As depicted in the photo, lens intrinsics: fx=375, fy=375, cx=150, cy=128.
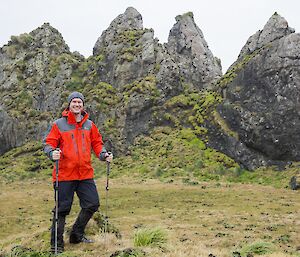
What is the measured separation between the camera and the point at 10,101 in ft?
195

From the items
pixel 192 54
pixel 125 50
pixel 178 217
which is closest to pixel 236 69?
pixel 192 54

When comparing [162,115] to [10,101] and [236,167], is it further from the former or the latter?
[10,101]

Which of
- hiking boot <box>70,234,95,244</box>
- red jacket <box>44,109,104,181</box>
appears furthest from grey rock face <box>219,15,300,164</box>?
red jacket <box>44,109,104,181</box>

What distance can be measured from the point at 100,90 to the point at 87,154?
1864 inches

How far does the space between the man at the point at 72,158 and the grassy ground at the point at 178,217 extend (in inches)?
40.7

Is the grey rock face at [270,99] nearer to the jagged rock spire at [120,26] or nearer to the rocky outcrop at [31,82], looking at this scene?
the jagged rock spire at [120,26]

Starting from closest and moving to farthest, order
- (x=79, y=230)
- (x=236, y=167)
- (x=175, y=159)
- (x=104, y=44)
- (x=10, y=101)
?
(x=79, y=230)
(x=236, y=167)
(x=175, y=159)
(x=10, y=101)
(x=104, y=44)

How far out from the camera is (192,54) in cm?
6456

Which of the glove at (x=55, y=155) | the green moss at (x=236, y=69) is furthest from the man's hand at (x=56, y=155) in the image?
the green moss at (x=236, y=69)

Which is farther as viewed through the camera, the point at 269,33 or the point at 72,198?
the point at 269,33

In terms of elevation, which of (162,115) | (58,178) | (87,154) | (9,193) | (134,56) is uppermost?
(134,56)

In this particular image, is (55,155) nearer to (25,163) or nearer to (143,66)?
(25,163)

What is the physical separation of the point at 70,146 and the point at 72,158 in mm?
291

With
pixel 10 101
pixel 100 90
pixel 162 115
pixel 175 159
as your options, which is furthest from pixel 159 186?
pixel 10 101
